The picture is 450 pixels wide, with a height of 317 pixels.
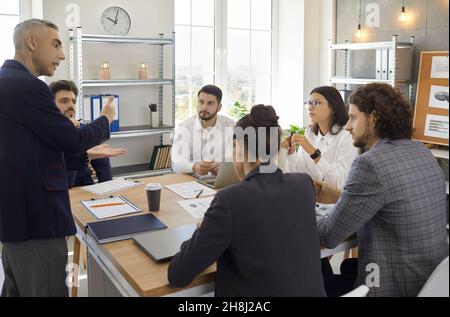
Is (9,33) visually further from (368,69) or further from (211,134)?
(368,69)

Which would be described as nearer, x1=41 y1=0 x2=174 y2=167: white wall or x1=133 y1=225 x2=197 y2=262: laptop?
x1=133 y1=225 x2=197 y2=262: laptop

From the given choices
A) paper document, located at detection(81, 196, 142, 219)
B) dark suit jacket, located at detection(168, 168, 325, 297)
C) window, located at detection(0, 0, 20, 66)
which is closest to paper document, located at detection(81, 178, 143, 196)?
paper document, located at detection(81, 196, 142, 219)

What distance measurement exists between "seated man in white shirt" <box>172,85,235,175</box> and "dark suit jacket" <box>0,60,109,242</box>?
1775 millimetres

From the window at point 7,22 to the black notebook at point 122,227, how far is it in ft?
8.42

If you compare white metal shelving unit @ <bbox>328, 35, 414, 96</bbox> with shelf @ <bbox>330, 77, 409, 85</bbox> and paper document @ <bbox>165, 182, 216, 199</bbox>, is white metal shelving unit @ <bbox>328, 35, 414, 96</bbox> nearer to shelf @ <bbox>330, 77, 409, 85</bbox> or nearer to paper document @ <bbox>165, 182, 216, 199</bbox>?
shelf @ <bbox>330, 77, 409, 85</bbox>

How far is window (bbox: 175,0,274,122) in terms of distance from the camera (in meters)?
4.78

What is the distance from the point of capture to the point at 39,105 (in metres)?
1.71

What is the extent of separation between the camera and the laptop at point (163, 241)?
1596mm

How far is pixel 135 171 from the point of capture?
4.24 metres

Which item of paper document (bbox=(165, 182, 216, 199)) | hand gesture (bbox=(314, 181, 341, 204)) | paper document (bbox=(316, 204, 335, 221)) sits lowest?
paper document (bbox=(316, 204, 335, 221))

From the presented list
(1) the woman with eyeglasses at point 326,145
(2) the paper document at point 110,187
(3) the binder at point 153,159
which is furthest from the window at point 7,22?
(1) the woman with eyeglasses at point 326,145

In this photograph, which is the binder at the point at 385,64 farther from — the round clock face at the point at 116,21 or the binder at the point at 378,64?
the round clock face at the point at 116,21

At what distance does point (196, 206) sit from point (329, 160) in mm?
1004

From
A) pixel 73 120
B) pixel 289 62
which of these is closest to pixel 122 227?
pixel 73 120
